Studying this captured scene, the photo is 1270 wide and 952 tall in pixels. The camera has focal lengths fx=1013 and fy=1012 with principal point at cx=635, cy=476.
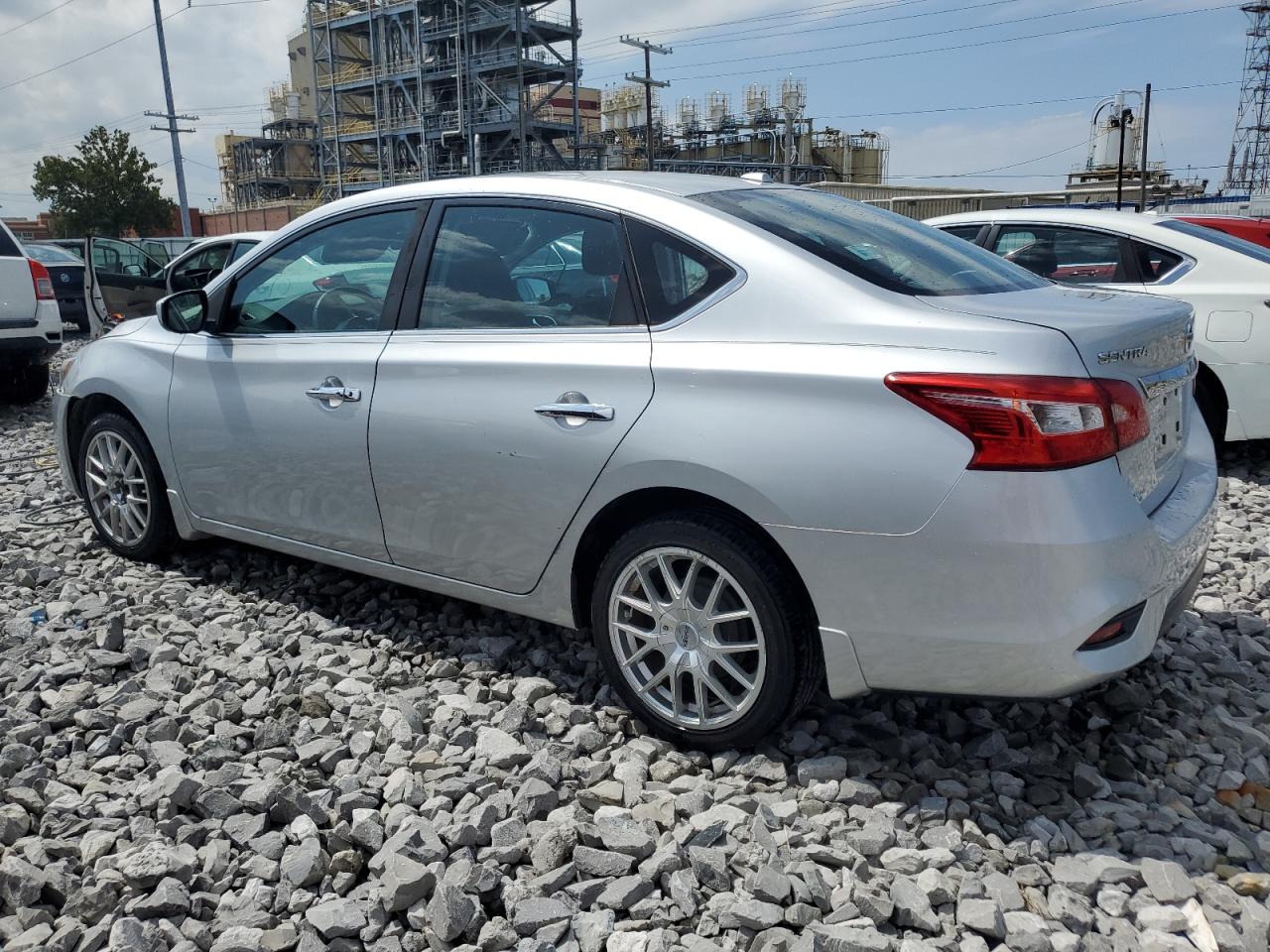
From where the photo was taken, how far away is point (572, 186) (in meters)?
3.18

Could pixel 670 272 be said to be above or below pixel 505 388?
above

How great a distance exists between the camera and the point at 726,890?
2377 mm

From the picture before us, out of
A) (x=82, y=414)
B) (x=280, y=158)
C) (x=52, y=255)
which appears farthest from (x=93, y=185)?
(x=82, y=414)

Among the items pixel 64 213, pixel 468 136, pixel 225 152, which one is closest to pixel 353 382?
pixel 468 136

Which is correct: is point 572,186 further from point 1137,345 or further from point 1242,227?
point 1242,227

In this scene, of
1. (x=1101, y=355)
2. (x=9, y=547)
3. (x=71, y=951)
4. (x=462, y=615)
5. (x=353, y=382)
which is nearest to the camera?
(x=71, y=951)

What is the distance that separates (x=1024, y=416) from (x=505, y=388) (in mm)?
1509

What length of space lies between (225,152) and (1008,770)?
80.6 meters

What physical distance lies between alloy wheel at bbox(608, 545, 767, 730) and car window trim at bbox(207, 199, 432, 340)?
132 centimetres

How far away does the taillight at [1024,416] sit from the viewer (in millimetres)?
2309

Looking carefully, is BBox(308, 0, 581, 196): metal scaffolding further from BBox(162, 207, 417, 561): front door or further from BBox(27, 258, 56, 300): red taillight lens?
BBox(162, 207, 417, 561): front door

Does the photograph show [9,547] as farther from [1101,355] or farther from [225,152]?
[225,152]

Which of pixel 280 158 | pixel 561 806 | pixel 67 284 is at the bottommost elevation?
pixel 561 806

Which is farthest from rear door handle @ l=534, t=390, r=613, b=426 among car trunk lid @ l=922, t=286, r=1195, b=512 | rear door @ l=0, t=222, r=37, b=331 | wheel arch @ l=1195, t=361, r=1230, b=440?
rear door @ l=0, t=222, r=37, b=331
